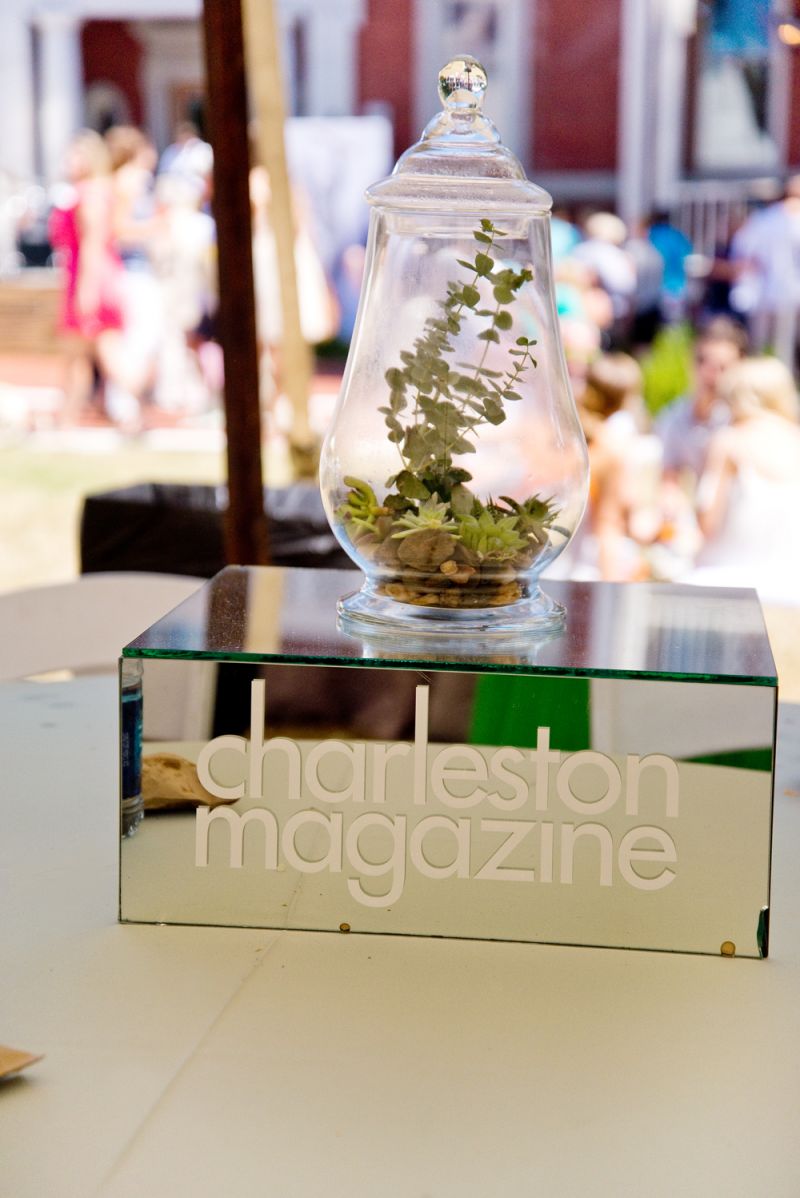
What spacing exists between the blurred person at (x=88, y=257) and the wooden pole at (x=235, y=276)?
Result: 4.66 meters

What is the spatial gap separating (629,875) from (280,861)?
0.58 feet

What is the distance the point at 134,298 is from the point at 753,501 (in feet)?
12.7

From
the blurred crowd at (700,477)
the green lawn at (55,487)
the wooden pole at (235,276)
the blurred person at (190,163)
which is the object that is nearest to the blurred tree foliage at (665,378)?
the blurred crowd at (700,477)

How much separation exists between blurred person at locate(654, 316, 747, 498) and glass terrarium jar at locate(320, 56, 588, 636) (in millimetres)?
2920

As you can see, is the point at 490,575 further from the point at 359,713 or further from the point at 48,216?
the point at 48,216

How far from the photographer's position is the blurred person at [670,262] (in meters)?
6.93

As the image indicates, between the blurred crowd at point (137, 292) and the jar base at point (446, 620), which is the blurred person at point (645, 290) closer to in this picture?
the blurred crowd at point (137, 292)

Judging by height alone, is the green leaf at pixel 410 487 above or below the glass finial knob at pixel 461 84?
below

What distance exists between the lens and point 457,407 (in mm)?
810

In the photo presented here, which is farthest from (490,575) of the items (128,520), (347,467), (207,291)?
(207,291)

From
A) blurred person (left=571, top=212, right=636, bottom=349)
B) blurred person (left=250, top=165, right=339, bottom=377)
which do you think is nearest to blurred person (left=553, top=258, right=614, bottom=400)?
blurred person (left=571, top=212, right=636, bottom=349)

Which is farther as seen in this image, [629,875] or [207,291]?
[207,291]

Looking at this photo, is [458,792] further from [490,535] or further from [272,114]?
[272,114]

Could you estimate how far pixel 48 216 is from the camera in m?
8.94
